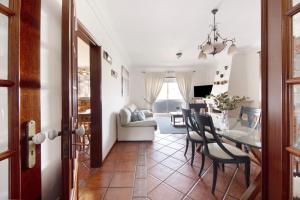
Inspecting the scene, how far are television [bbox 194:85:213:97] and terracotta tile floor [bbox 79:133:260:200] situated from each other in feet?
14.5

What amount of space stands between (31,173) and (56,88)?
62cm

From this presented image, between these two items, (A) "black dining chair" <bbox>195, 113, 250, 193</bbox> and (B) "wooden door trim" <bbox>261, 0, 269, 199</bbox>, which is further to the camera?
(A) "black dining chair" <bbox>195, 113, 250, 193</bbox>

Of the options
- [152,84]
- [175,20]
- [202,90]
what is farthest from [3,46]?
[202,90]

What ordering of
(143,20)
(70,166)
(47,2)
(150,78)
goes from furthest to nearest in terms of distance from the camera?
(150,78), (143,20), (47,2), (70,166)

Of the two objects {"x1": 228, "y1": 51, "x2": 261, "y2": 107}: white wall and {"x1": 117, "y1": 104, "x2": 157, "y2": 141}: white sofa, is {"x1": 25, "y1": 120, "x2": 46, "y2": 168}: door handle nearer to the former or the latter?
{"x1": 117, "y1": 104, "x2": 157, "y2": 141}: white sofa

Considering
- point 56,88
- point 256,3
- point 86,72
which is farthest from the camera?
point 86,72

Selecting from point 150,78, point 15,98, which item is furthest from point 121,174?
point 150,78

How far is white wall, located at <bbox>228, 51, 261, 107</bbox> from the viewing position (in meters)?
4.90

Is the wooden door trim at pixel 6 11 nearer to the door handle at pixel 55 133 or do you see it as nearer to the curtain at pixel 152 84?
the door handle at pixel 55 133

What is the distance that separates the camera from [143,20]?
2.76 metres

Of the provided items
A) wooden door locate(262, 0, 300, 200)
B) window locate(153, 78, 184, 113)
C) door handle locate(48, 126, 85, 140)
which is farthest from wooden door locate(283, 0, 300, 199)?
window locate(153, 78, 184, 113)

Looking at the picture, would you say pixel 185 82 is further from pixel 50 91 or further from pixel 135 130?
pixel 50 91

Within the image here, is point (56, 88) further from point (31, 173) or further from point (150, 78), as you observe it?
point (150, 78)

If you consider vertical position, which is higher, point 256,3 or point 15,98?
point 256,3
